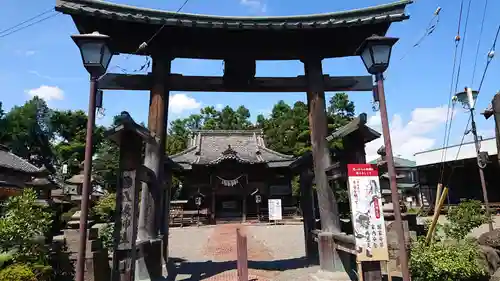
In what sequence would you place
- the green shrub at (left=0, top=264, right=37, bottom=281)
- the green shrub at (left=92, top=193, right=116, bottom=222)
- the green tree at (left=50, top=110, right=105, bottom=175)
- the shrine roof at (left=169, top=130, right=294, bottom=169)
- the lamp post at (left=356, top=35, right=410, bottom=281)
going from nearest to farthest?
the green shrub at (left=0, top=264, right=37, bottom=281) < the lamp post at (left=356, top=35, right=410, bottom=281) < the green shrub at (left=92, top=193, right=116, bottom=222) < the shrine roof at (left=169, top=130, right=294, bottom=169) < the green tree at (left=50, top=110, right=105, bottom=175)

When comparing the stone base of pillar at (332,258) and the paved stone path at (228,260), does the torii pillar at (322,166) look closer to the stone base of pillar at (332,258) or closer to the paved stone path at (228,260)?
the stone base of pillar at (332,258)

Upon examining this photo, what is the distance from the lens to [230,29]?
25.9 ft

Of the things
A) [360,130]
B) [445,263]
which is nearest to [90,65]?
[360,130]

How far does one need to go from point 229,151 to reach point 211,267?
57.0 ft

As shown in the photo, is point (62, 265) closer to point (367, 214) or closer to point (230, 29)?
point (367, 214)

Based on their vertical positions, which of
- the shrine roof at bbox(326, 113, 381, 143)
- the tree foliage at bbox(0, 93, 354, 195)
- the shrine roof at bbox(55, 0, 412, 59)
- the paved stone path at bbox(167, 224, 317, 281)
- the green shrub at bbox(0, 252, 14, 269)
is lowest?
the paved stone path at bbox(167, 224, 317, 281)

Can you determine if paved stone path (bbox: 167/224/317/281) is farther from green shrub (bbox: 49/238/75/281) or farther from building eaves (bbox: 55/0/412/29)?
building eaves (bbox: 55/0/412/29)

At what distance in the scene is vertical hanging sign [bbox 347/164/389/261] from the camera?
5.62m

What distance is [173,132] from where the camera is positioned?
59969mm

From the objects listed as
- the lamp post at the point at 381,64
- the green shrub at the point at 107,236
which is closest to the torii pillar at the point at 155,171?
the green shrub at the point at 107,236

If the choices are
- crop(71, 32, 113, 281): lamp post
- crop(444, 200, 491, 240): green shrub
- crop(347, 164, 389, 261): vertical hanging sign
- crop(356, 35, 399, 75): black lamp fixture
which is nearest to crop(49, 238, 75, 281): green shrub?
crop(71, 32, 113, 281): lamp post

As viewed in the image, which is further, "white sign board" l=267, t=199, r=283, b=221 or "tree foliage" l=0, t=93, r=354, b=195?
"tree foliage" l=0, t=93, r=354, b=195

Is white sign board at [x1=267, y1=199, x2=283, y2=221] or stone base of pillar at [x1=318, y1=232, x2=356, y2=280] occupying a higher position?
white sign board at [x1=267, y1=199, x2=283, y2=221]

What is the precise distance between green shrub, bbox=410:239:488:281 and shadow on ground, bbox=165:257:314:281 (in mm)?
3230
